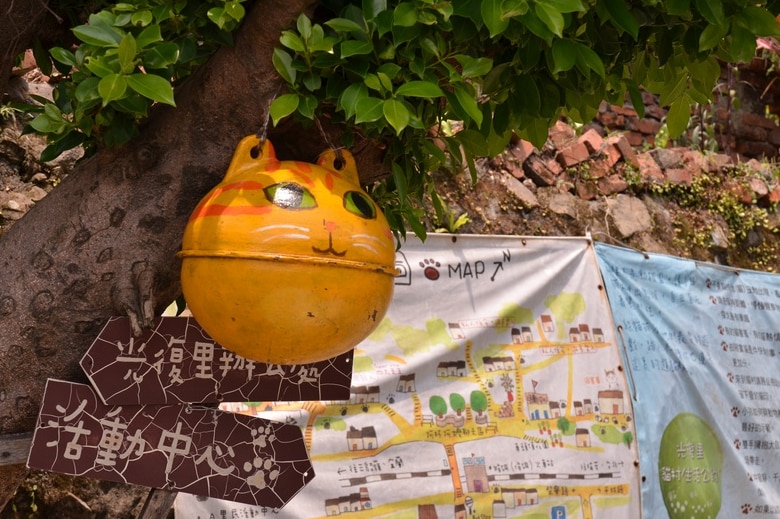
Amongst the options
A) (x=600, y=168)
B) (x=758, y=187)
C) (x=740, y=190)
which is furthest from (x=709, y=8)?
(x=758, y=187)

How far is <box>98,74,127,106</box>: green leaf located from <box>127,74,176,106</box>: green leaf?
1 cm

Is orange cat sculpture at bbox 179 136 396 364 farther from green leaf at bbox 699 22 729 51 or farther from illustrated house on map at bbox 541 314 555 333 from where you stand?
illustrated house on map at bbox 541 314 555 333

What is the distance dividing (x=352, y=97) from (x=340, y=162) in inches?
6.1

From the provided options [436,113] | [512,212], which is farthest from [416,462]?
[436,113]

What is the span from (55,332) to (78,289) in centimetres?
8

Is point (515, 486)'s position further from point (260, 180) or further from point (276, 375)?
point (260, 180)

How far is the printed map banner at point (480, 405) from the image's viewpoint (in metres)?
2.64

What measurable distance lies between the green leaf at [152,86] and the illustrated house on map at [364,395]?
1643 millimetres

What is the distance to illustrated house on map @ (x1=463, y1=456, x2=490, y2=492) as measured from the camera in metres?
2.79

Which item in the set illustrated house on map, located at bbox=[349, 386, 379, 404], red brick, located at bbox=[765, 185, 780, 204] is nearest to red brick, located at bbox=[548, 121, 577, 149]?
red brick, located at bbox=[765, 185, 780, 204]

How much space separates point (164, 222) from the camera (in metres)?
1.32

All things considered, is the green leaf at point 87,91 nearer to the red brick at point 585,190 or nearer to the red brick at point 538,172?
the red brick at point 538,172

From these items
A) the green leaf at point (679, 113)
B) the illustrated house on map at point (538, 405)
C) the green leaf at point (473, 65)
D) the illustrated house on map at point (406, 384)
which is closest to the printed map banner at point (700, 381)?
the illustrated house on map at point (538, 405)

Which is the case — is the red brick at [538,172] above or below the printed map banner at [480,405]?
above
